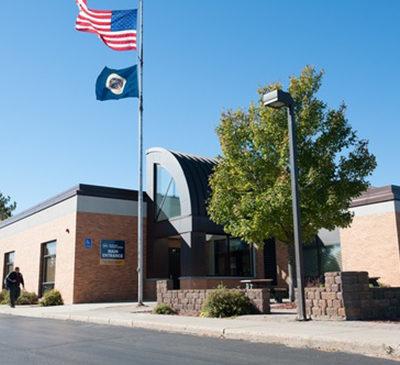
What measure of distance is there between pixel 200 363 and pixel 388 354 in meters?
2.88

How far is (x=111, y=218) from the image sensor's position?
24.5 m

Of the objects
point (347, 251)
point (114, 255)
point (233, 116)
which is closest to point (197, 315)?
point (233, 116)

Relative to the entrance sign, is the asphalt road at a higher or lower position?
lower

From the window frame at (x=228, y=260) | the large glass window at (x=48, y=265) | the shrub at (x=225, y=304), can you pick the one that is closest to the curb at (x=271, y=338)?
the shrub at (x=225, y=304)

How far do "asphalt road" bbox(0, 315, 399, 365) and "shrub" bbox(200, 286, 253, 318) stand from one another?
2.87 meters

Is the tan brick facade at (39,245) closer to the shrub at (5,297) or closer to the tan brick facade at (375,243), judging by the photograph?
the shrub at (5,297)

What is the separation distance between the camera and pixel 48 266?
86.4ft

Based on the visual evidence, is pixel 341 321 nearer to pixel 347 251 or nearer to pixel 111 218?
pixel 347 251

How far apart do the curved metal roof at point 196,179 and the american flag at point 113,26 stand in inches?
237

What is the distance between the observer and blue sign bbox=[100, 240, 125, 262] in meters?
23.9

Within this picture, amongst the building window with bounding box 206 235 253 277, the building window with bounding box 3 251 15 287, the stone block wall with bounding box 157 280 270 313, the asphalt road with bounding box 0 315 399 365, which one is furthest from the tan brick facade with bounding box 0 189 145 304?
the asphalt road with bounding box 0 315 399 365

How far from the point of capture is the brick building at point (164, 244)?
22.8 metres

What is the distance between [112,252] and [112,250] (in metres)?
0.10

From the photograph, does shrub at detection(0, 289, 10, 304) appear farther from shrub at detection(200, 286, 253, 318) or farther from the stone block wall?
shrub at detection(200, 286, 253, 318)
